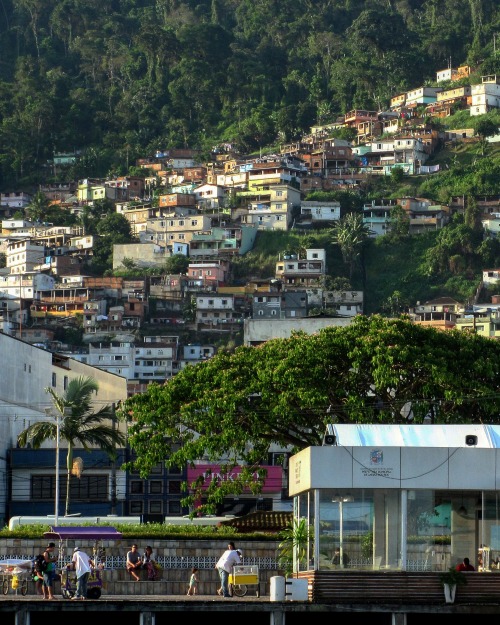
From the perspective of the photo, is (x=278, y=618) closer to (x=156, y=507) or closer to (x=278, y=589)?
(x=278, y=589)

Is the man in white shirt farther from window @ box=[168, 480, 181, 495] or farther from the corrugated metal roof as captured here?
window @ box=[168, 480, 181, 495]

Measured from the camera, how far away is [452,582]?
33125 mm

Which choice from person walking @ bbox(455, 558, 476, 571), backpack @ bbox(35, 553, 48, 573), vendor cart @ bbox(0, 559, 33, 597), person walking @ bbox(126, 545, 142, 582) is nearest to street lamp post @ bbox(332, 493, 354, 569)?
person walking @ bbox(455, 558, 476, 571)

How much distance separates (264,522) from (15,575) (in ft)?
31.3

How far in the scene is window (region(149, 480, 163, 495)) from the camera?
2781 inches

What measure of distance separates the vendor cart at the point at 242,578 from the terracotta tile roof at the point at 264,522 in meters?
6.30

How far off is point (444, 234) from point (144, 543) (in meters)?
147

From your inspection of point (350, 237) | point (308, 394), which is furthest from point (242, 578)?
point (350, 237)

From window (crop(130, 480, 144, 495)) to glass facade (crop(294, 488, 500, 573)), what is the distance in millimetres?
37222

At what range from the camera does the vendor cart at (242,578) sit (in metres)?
35.2

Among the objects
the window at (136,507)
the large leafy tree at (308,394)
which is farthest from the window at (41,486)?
the large leafy tree at (308,394)

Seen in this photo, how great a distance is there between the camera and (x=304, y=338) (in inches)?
2060

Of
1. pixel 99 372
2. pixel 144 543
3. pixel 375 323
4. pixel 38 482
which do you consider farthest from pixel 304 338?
pixel 99 372

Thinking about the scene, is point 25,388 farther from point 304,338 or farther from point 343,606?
point 343,606
